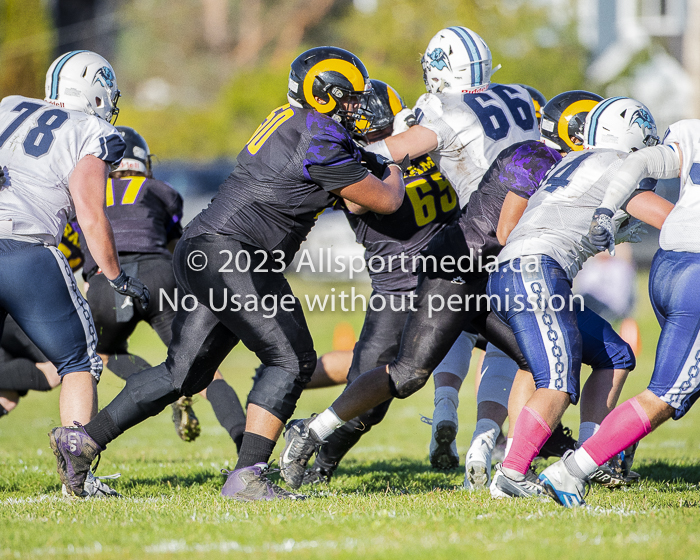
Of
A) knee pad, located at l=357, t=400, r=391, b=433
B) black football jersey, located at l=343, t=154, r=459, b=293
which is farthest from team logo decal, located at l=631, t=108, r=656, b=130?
knee pad, located at l=357, t=400, r=391, b=433

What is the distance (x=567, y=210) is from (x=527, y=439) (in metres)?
1.02

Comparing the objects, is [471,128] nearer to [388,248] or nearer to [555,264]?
[388,248]

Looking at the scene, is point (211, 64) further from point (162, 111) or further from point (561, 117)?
point (561, 117)

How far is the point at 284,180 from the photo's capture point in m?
3.82

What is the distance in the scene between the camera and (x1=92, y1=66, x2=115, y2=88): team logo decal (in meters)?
4.29

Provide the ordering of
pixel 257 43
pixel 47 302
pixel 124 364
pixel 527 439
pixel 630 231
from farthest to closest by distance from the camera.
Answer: pixel 257 43, pixel 124 364, pixel 630 231, pixel 47 302, pixel 527 439

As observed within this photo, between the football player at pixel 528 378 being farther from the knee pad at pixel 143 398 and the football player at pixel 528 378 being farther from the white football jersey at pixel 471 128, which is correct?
the knee pad at pixel 143 398

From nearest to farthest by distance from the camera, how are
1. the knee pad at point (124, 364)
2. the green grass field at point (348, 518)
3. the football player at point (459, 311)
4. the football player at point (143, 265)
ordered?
the green grass field at point (348, 518)
the football player at point (459, 311)
the football player at point (143, 265)
the knee pad at point (124, 364)

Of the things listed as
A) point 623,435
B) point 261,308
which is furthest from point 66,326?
point 623,435

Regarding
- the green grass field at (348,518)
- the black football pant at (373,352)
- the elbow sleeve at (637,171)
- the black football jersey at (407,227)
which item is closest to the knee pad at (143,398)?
the green grass field at (348,518)

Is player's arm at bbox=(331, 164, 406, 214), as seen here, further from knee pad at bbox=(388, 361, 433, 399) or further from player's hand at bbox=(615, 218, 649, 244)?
player's hand at bbox=(615, 218, 649, 244)

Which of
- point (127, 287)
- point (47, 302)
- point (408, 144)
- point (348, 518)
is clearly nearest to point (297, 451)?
point (348, 518)

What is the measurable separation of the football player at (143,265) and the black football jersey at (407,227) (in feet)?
3.85

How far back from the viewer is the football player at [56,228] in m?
3.91
